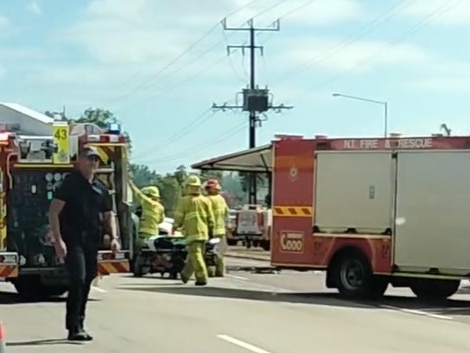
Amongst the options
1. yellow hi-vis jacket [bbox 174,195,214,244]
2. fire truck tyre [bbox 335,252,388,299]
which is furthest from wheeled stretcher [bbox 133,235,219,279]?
fire truck tyre [bbox 335,252,388,299]

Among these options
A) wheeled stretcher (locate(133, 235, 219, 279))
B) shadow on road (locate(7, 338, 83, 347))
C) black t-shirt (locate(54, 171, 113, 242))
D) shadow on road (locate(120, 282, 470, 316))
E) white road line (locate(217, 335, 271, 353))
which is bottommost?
shadow on road (locate(7, 338, 83, 347))

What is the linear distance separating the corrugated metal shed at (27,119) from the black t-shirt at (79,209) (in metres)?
6.14

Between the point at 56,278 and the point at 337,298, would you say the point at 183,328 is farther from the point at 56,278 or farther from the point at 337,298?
the point at 337,298

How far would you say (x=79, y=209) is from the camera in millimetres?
12953

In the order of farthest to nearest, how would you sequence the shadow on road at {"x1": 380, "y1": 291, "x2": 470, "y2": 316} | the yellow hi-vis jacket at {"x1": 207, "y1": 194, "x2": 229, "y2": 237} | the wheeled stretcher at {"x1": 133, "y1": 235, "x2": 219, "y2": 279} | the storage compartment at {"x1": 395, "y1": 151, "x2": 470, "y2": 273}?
1. the wheeled stretcher at {"x1": 133, "y1": 235, "x2": 219, "y2": 279}
2. the yellow hi-vis jacket at {"x1": 207, "y1": 194, "x2": 229, "y2": 237}
3. the storage compartment at {"x1": 395, "y1": 151, "x2": 470, "y2": 273}
4. the shadow on road at {"x1": 380, "y1": 291, "x2": 470, "y2": 316}

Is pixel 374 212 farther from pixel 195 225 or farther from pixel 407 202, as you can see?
pixel 195 225

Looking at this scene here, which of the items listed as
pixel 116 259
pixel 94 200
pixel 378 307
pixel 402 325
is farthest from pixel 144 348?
pixel 378 307

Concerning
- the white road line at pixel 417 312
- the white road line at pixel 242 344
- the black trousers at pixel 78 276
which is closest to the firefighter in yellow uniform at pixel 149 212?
the white road line at pixel 417 312

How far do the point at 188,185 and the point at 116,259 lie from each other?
4.62m

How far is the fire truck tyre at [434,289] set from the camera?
2075 centimetres

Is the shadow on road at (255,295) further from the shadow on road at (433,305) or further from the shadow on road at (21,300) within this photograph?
the shadow on road at (21,300)

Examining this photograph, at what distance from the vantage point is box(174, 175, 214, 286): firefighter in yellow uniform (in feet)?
73.2

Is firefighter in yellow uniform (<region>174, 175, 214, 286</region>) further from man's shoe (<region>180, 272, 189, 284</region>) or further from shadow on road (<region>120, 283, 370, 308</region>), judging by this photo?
shadow on road (<region>120, 283, 370, 308</region>)

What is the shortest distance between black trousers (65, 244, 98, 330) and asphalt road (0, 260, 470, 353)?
0.31 metres
